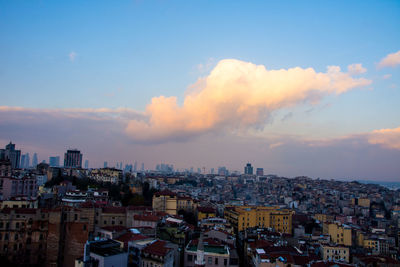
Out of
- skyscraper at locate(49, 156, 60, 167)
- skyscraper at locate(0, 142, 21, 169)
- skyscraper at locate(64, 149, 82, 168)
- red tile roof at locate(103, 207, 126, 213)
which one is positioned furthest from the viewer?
skyscraper at locate(49, 156, 60, 167)

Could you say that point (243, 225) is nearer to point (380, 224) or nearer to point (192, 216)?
point (192, 216)

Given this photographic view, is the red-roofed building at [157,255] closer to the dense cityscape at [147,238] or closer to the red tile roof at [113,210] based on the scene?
the dense cityscape at [147,238]

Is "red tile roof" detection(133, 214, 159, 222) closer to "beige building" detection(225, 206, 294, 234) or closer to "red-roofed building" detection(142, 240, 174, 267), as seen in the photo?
"red-roofed building" detection(142, 240, 174, 267)

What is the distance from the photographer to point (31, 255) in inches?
568

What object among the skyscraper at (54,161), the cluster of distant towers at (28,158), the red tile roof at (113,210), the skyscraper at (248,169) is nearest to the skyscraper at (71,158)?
the cluster of distant towers at (28,158)

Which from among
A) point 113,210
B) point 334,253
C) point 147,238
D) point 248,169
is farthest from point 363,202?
point 248,169

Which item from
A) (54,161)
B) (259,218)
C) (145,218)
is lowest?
(259,218)

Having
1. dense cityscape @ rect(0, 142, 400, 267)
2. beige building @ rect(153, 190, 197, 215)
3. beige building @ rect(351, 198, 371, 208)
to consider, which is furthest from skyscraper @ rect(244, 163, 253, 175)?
beige building @ rect(153, 190, 197, 215)

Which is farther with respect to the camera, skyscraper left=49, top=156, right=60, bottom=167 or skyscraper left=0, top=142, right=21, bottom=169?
skyscraper left=49, top=156, right=60, bottom=167

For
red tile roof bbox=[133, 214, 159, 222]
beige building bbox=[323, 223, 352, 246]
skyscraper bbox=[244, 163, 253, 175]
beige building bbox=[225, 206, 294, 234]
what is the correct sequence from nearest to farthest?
1. red tile roof bbox=[133, 214, 159, 222]
2. beige building bbox=[323, 223, 352, 246]
3. beige building bbox=[225, 206, 294, 234]
4. skyscraper bbox=[244, 163, 253, 175]

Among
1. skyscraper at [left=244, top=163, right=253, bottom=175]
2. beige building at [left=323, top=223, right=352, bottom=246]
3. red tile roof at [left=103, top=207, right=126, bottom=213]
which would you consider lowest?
beige building at [left=323, top=223, right=352, bottom=246]

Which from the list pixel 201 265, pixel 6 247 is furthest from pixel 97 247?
pixel 6 247

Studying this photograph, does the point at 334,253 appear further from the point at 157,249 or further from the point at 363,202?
the point at 363,202

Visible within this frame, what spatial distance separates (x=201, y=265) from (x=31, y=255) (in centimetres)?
802
